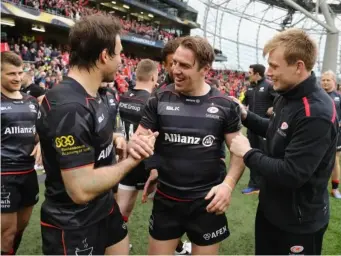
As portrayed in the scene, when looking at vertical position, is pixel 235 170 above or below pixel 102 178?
below

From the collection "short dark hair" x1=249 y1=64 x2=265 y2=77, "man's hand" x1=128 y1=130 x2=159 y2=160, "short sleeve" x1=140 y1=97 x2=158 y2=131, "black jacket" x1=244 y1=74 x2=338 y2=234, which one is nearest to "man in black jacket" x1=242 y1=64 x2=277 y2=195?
"short dark hair" x1=249 y1=64 x2=265 y2=77

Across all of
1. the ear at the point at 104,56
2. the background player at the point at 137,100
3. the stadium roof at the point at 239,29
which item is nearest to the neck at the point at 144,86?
the background player at the point at 137,100

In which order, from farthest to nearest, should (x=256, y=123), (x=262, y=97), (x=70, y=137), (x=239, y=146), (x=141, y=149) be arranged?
(x=262, y=97) → (x=256, y=123) → (x=239, y=146) → (x=141, y=149) → (x=70, y=137)

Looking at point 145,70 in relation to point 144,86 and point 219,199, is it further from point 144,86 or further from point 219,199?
point 219,199

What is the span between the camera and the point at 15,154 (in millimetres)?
3072

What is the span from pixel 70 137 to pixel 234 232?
3.26m

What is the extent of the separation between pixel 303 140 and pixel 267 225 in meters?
0.75

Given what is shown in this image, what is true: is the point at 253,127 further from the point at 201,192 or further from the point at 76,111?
the point at 76,111

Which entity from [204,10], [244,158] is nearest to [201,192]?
[244,158]

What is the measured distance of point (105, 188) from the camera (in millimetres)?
1702

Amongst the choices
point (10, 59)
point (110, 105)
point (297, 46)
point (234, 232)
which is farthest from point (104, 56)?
point (234, 232)

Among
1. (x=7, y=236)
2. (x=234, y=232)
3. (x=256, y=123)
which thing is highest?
(x=256, y=123)

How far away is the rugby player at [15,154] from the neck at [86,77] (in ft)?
4.22

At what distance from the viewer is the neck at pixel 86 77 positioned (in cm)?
187
